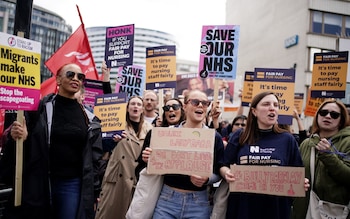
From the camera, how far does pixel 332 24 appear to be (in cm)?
2647

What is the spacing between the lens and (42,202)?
10.3ft

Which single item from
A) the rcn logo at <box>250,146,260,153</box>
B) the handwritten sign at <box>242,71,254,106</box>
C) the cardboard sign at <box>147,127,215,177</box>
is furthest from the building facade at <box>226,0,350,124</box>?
the cardboard sign at <box>147,127,215,177</box>

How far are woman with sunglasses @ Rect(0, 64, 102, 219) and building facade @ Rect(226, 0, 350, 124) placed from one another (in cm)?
2088

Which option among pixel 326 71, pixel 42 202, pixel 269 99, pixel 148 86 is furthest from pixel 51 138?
pixel 326 71

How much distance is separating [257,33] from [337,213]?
33.6 metres

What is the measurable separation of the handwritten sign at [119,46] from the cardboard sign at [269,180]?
415cm

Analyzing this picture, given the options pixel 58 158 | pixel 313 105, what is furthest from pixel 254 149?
pixel 313 105

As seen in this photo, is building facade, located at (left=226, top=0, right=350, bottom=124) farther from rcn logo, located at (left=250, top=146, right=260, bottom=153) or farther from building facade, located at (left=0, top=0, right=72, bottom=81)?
building facade, located at (left=0, top=0, right=72, bottom=81)

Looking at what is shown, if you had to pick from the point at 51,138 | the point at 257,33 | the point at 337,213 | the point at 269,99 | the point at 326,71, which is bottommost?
the point at 337,213

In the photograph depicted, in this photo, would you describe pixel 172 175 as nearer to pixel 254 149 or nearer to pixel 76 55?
pixel 254 149

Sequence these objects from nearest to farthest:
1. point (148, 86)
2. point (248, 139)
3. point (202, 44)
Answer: point (248, 139) < point (202, 44) < point (148, 86)

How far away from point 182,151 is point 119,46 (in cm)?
410

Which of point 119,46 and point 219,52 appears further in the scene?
point 119,46

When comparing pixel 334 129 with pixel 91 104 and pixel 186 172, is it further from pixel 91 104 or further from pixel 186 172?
pixel 91 104
